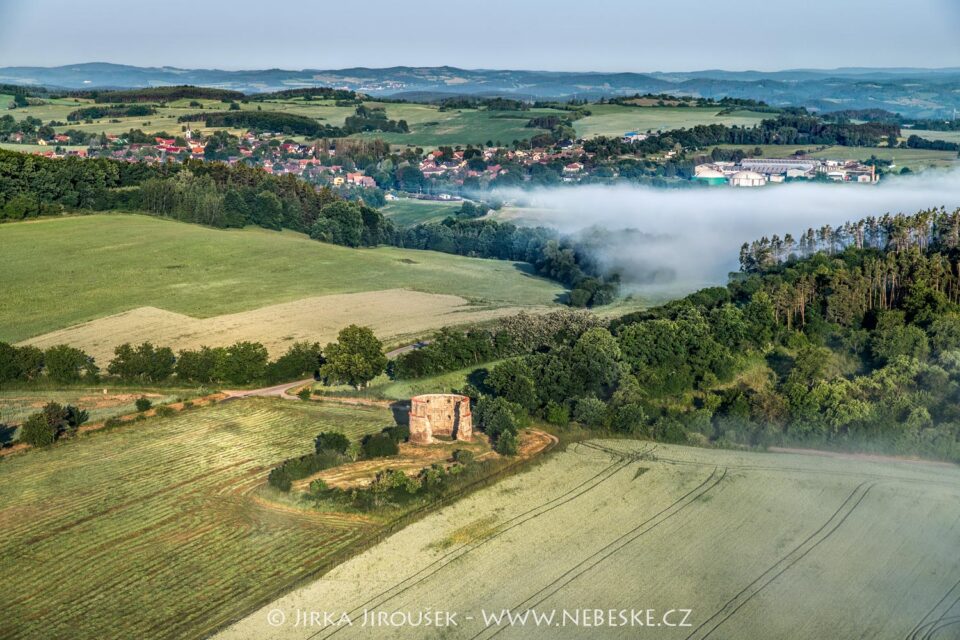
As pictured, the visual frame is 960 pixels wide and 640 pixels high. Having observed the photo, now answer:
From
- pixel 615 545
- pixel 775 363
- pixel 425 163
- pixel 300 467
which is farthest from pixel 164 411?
Result: pixel 425 163

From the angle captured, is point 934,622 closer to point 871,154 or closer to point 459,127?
point 871,154

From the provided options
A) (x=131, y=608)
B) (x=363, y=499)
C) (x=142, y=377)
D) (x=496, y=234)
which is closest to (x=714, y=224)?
(x=496, y=234)

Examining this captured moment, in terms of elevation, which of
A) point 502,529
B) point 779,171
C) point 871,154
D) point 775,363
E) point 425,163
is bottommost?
point 502,529

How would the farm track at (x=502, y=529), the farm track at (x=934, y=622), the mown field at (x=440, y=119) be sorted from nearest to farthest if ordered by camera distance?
the farm track at (x=934, y=622)
the farm track at (x=502, y=529)
the mown field at (x=440, y=119)

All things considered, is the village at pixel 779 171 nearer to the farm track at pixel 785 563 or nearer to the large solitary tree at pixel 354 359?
the large solitary tree at pixel 354 359

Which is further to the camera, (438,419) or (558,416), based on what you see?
(558,416)

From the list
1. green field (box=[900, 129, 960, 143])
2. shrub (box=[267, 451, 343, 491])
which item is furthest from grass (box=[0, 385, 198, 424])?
green field (box=[900, 129, 960, 143])

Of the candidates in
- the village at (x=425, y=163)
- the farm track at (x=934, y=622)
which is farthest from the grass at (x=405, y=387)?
the village at (x=425, y=163)
